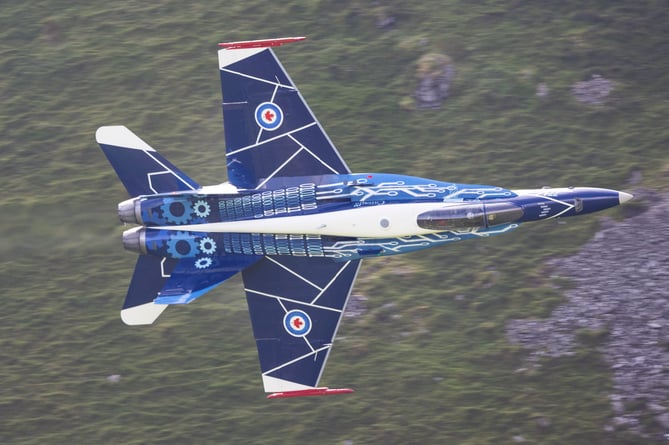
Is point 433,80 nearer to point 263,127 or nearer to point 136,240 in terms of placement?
point 263,127

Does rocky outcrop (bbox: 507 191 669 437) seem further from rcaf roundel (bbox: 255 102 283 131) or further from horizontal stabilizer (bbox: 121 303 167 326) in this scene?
horizontal stabilizer (bbox: 121 303 167 326)

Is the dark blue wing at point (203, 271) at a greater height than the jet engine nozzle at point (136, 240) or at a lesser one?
lesser

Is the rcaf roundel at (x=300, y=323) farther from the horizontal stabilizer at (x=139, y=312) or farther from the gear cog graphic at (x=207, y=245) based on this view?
the horizontal stabilizer at (x=139, y=312)

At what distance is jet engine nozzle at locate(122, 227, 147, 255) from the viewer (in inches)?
1027

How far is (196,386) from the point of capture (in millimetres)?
28094

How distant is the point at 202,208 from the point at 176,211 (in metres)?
0.60

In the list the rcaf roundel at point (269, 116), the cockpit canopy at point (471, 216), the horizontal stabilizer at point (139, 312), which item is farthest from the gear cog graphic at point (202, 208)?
the cockpit canopy at point (471, 216)

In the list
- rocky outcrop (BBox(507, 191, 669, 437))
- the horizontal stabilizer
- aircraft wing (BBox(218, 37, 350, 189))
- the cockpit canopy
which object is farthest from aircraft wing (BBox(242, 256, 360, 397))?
rocky outcrop (BBox(507, 191, 669, 437))

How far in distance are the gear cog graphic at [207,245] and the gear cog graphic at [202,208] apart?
1.83 feet

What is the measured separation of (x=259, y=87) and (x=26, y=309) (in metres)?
8.67

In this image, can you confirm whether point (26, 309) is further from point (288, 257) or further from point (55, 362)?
point (288, 257)

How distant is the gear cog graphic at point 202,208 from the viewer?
26.1 meters

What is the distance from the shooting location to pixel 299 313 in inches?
1048

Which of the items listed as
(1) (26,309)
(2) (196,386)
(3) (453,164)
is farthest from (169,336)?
(3) (453,164)
